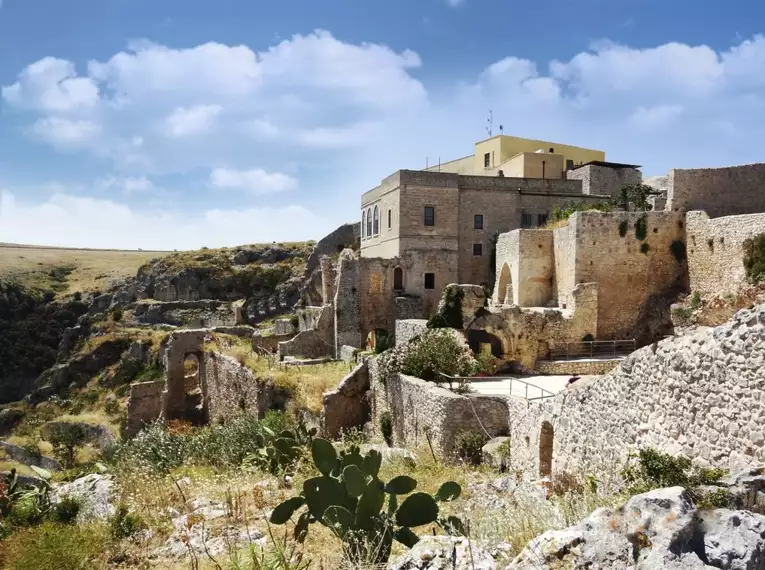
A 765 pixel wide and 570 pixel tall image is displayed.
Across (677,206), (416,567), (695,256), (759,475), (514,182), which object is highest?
(514,182)

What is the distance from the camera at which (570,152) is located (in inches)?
1566

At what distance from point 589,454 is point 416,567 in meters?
5.45

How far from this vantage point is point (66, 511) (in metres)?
9.32

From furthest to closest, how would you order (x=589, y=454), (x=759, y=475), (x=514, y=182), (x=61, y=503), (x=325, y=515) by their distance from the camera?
(x=514, y=182)
(x=61, y=503)
(x=589, y=454)
(x=325, y=515)
(x=759, y=475)

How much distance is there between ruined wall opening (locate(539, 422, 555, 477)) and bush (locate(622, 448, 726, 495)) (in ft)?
12.3

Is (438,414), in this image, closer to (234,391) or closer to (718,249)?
(234,391)

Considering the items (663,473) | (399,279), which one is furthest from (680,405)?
(399,279)

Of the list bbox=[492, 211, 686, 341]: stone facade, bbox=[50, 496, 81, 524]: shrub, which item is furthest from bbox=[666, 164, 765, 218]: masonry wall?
bbox=[50, 496, 81, 524]: shrub

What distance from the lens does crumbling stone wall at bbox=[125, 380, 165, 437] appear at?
89.5 feet

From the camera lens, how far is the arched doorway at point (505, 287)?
24.7 metres

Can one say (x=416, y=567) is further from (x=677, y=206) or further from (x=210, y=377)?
(x=210, y=377)

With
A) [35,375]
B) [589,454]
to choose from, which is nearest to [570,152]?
[589,454]

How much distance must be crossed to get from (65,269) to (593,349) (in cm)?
9212

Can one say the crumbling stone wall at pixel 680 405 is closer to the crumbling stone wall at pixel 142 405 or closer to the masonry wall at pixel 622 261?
the masonry wall at pixel 622 261
